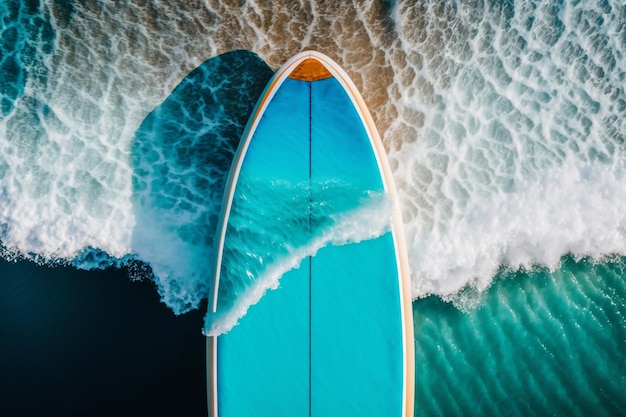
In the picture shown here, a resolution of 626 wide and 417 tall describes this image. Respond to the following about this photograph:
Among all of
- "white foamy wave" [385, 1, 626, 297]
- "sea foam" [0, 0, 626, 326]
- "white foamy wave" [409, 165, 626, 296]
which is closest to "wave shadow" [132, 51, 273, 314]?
"sea foam" [0, 0, 626, 326]

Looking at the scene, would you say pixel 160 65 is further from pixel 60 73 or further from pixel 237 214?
pixel 237 214

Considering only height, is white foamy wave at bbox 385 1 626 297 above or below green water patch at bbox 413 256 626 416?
above

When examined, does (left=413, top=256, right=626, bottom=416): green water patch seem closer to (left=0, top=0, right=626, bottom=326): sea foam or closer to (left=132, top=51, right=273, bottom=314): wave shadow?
(left=0, top=0, right=626, bottom=326): sea foam

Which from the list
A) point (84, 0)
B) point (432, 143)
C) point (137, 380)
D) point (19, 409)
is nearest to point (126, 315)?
point (137, 380)

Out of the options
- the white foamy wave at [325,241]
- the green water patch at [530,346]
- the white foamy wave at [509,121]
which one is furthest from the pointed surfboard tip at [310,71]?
the green water patch at [530,346]

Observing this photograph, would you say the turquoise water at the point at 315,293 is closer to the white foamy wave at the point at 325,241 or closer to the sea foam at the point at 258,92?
the white foamy wave at the point at 325,241

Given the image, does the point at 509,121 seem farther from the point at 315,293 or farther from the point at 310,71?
the point at 315,293

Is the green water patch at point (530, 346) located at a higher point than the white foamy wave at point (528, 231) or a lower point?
lower
